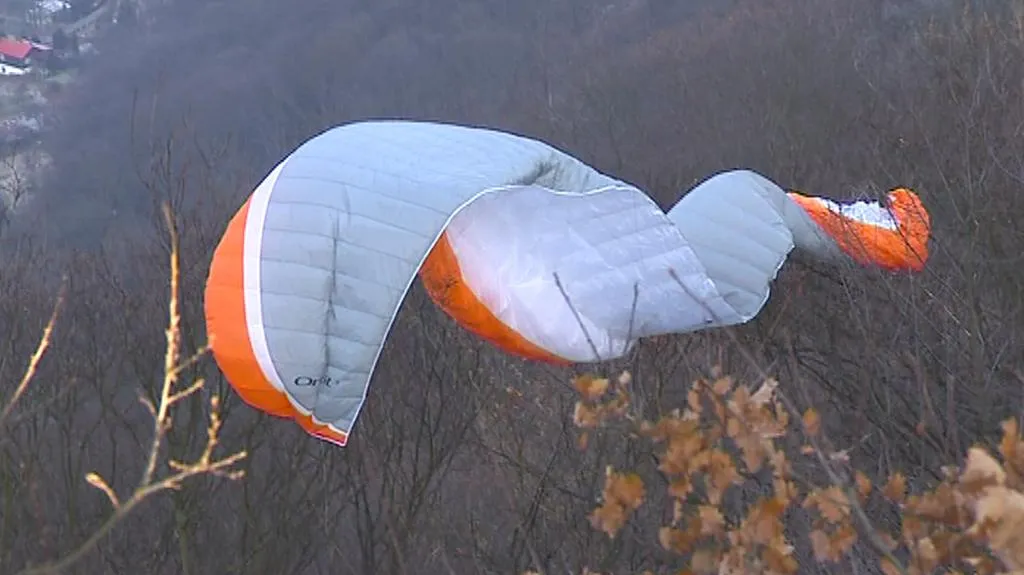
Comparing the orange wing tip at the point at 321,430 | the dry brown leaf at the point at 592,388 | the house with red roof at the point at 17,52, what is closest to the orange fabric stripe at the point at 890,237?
the orange wing tip at the point at 321,430

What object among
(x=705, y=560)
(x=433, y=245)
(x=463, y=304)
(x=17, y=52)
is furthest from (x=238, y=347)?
(x=17, y=52)

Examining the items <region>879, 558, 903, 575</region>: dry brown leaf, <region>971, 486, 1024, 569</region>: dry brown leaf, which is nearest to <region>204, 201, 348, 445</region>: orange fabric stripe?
<region>879, 558, 903, 575</region>: dry brown leaf

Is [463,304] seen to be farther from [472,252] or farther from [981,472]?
[981,472]

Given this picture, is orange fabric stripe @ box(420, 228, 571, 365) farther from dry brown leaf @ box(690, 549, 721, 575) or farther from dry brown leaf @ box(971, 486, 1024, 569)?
dry brown leaf @ box(971, 486, 1024, 569)

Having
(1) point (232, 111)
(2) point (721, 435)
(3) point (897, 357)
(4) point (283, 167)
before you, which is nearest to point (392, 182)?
(4) point (283, 167)

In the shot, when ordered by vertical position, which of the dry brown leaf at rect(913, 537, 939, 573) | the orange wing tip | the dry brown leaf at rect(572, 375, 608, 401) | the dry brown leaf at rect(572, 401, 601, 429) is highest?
the dry brown leaf at rect(572, 375, 608, 401)
